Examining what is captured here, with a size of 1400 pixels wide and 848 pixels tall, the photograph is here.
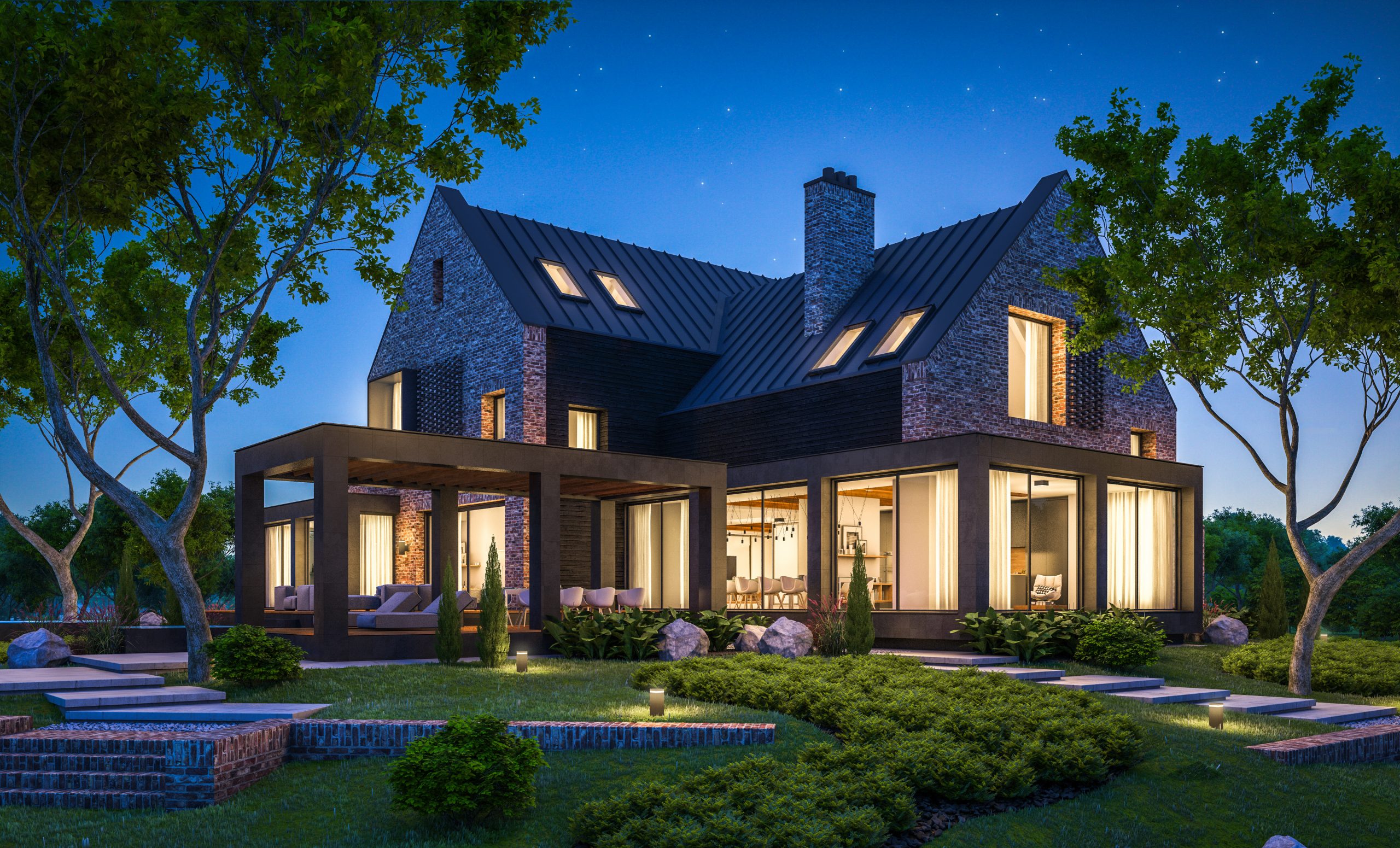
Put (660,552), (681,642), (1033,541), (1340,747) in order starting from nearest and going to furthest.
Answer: (1340,747), (681,642), (1033,541), (660,552)

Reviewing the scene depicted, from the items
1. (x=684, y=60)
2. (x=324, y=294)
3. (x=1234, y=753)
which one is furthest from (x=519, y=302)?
(x=1234, y=753)

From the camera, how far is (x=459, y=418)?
23.3 m

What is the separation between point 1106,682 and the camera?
12.6 meters

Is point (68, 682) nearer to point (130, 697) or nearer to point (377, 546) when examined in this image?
point (130, 697)

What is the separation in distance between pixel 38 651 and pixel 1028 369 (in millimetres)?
16743

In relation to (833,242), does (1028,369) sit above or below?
below

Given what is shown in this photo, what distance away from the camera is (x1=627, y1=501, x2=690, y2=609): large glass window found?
21484 mm

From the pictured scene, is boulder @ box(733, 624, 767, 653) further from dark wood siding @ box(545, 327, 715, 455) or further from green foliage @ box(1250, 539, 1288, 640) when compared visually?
green foliage @ box(1250, 539, 1288, 640)

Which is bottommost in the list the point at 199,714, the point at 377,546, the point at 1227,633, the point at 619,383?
the point at 1227,633

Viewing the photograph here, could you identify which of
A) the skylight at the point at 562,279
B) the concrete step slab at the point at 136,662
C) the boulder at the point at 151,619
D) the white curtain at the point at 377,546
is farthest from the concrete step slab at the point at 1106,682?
the white curtain at the point at 377,546

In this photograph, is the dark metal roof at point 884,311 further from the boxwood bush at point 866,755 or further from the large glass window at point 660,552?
the boxwood bush at point 866,755

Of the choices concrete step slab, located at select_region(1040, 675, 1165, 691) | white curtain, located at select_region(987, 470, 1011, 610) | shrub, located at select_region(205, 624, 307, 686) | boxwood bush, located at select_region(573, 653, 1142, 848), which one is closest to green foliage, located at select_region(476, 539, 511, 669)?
boxwood bush, located at select_region(573, 653, 1142, 848)

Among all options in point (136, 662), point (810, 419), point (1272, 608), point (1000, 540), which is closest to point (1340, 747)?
point (1000, 540)

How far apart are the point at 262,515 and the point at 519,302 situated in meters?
7.85
